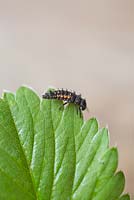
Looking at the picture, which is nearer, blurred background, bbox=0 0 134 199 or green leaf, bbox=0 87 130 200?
green leaf, bbox=0 87 130 200

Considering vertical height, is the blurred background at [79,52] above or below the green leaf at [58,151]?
above

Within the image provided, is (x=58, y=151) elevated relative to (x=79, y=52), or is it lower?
lower

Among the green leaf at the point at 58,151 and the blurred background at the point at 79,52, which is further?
the blurred background at the point at 79,52

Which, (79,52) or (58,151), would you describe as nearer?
(58,151)

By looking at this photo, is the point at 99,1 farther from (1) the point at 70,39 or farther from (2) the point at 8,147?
(2) the point at 8,147
